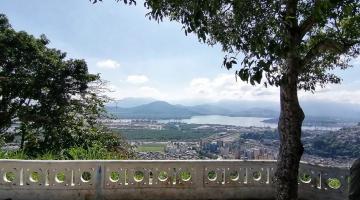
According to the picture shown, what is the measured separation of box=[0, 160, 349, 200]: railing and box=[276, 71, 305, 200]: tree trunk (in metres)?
1.27

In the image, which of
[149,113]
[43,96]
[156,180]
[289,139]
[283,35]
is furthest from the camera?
[149,113]

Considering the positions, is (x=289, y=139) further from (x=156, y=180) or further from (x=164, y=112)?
(x=164, y=112)

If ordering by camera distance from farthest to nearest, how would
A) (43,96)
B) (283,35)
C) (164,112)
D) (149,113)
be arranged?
1. (164,112)
2. (149,113)
3. (43,96)
4. (283,35)

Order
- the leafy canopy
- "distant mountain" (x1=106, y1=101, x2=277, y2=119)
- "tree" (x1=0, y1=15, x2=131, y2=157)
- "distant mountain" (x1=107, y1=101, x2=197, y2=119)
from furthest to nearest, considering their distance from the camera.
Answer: "distant mountain" (x1=106, y1=101, x2=277, y2=119), "distant mountain" (x1=107, y1=101, x2=197, y2=119), "tree" (x1=0, y1=15, x2=131, y2=157), the leafy canopy

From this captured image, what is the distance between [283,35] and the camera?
5.96 metres

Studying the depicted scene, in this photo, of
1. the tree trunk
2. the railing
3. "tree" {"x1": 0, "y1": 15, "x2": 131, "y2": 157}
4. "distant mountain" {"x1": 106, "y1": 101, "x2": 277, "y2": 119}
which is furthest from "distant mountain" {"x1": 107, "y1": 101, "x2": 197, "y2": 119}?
the tree trunk

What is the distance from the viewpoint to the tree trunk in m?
7.71

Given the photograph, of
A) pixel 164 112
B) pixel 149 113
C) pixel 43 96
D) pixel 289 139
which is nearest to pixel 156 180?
pixel 289 139

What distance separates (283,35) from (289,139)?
2418 mm

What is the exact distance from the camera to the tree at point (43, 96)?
54.7ft

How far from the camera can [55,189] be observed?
29.0ft

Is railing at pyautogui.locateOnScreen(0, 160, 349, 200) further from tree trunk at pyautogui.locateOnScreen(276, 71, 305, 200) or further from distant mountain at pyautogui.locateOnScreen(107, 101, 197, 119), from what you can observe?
distant mountain at pyautogui.locateOnScreen(107, 101, 197, 119)

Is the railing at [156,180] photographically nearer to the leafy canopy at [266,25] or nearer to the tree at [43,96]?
the leafy canopy at [266,25]

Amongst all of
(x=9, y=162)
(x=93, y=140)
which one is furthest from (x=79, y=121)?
(x=9, y=162)
